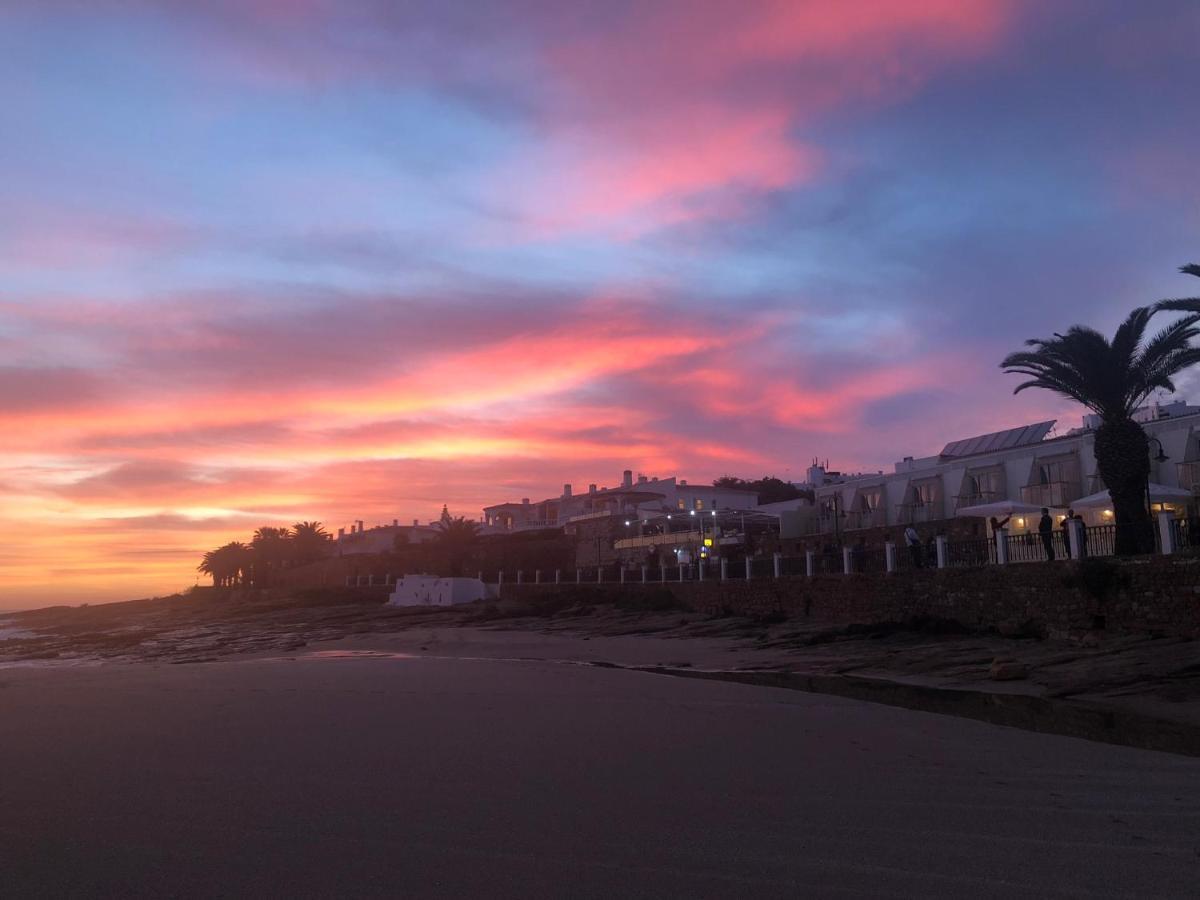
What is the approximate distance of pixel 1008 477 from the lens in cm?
3653

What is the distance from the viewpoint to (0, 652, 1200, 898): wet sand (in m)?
4.49

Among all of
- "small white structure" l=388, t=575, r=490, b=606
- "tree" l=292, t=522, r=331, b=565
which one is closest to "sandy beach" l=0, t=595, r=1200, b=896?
"small white structure" l=388, t=575, r=490, b=606

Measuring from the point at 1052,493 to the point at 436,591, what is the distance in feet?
98.9

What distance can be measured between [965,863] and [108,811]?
524 cm

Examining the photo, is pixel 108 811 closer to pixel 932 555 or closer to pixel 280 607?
pixel 932 555

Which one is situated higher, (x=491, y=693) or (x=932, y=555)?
(x=932, y=555)

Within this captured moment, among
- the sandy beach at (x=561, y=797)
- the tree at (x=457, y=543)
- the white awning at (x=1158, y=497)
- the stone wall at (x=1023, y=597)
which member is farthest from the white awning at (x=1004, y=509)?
the tree at (x=457, y=543)

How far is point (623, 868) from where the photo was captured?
4602 mm

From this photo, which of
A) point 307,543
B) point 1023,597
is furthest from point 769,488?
point 1023,597

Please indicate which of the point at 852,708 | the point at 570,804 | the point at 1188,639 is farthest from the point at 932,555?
the point at 570,804

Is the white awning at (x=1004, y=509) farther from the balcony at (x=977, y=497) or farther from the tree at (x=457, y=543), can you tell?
the tree at (x=457, y=543)

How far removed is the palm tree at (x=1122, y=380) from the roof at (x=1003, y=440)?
14969 millimetres

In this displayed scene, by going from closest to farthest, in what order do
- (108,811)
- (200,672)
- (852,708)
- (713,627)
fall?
(108,811) → (852,708) → (200,672) → (713,627)

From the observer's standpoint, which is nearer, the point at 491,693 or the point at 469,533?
the point at 491,693
